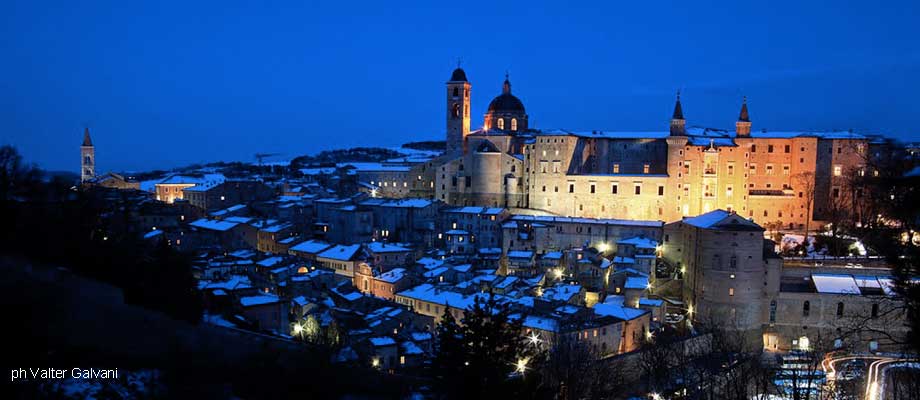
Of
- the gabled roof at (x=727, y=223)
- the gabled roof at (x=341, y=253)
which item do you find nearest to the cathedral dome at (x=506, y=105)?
the gabled roof at (x=341, y=253)

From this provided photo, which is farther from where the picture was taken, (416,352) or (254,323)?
(416,352)

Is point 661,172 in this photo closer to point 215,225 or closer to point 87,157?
point 215,225

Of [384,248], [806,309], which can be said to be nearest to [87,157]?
[384,248]

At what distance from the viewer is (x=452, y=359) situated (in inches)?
470

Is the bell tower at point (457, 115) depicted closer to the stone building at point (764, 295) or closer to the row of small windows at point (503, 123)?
the row of small windows at point (503, 123)

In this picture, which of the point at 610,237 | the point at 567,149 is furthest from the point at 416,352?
the point at 567,149

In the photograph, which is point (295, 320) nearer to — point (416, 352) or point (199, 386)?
point (416, 352)

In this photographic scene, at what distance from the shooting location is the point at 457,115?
50562 millimetres

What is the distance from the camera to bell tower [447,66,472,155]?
50062 mm

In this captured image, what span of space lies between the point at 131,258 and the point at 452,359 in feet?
34.8

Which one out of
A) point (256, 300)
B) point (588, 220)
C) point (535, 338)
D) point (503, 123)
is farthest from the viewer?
point (503, 123)

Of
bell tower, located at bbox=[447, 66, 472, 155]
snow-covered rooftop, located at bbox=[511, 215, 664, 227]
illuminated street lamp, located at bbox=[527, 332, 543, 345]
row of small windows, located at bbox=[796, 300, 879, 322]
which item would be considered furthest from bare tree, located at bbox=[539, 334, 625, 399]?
bell tower, located at bbox=[447, 66, 472, 155]

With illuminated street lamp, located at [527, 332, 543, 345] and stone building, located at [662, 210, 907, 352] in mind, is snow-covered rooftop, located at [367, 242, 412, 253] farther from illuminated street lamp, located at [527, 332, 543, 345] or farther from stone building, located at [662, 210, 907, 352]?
stone building, located at [662, 210, 907, 352]

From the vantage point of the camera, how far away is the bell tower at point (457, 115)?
5006cm
